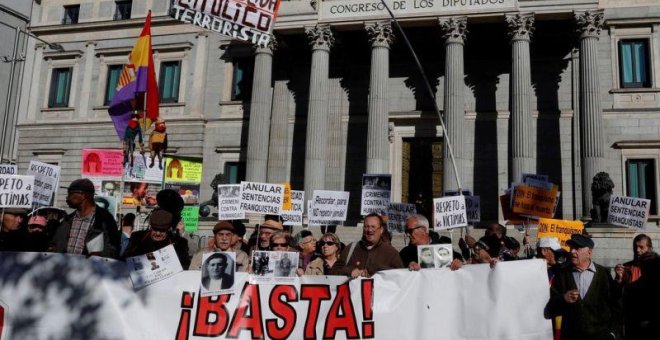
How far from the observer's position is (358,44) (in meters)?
27.0

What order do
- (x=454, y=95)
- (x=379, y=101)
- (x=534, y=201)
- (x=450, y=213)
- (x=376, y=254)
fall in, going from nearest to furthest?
(x=376, y=254) < (x=450, y=213) < (x=534, y=201) < (x=454, y=95) < (x=379, y=101)

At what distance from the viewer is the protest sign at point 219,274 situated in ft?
19.9

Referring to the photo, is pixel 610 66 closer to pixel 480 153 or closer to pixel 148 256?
pixel 480 153

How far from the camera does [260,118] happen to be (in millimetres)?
25297

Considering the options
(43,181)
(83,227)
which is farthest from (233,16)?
(83,227)

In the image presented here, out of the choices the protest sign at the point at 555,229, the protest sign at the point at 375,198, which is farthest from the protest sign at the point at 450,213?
the protest sign at the point at 375,198

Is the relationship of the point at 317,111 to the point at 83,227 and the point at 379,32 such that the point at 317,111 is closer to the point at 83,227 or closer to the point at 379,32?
the point at 379,32

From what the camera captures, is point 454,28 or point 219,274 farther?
point 454,28

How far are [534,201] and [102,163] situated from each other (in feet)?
46.6

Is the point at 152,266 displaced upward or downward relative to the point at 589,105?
downward

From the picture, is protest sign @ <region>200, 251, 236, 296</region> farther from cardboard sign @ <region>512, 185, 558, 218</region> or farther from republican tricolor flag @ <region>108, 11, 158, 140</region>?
republican tricolor flag @ <region>108, 11, 158, 140</region>

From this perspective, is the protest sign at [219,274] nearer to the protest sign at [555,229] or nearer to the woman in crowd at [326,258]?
the woman in crowd at [326,258]

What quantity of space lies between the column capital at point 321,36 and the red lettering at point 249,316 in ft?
64.1

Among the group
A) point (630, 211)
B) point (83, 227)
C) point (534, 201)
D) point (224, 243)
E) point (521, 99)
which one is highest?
point (521, 99)
